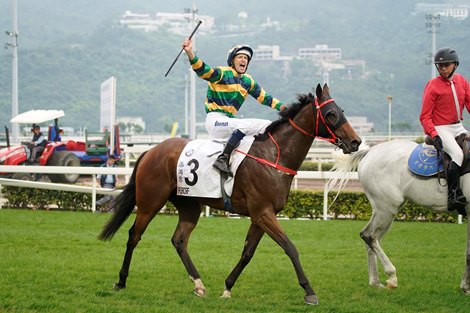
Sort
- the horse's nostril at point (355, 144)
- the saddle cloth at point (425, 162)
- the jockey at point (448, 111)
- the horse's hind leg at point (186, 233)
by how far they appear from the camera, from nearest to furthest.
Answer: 1. the horse's nostril at point (355, 144)
2. the horse's hind leg at point (186, 233)
3. the jockey at point (448, 111)
4. the saddle cloth at point (425, 162)

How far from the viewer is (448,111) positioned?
956 centimetres

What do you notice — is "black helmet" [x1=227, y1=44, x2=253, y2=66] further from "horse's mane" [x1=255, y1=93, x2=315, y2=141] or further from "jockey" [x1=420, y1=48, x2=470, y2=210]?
"jockey" [x1=420, y1=48, x2=470, y2=210]

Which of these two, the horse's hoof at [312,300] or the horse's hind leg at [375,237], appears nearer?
the horse's hoof at [312,300]

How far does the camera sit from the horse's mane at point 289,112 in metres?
8.99

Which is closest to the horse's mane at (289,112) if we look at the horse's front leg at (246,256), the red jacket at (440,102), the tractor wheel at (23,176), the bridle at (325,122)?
the bridle at (325,122)

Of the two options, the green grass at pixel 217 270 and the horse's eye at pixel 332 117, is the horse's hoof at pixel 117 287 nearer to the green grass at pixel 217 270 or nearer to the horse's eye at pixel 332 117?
the green grass at pixel 217 270

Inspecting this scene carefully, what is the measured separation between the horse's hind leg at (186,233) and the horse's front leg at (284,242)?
0.87 m

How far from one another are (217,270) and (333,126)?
8.78 ft

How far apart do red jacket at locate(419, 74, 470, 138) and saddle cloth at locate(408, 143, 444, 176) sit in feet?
0.79

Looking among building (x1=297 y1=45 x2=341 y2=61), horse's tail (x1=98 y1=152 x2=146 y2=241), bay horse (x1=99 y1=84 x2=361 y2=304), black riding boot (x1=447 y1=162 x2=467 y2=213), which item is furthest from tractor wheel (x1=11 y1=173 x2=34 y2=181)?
building (x1=297 y1=45 x2=341 y2=61)

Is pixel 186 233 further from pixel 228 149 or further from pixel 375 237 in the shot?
pixel 375 237

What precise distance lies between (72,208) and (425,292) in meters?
10.4

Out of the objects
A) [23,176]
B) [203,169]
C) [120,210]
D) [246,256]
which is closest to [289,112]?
[203,169]

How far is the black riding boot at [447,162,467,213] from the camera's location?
9438mm
